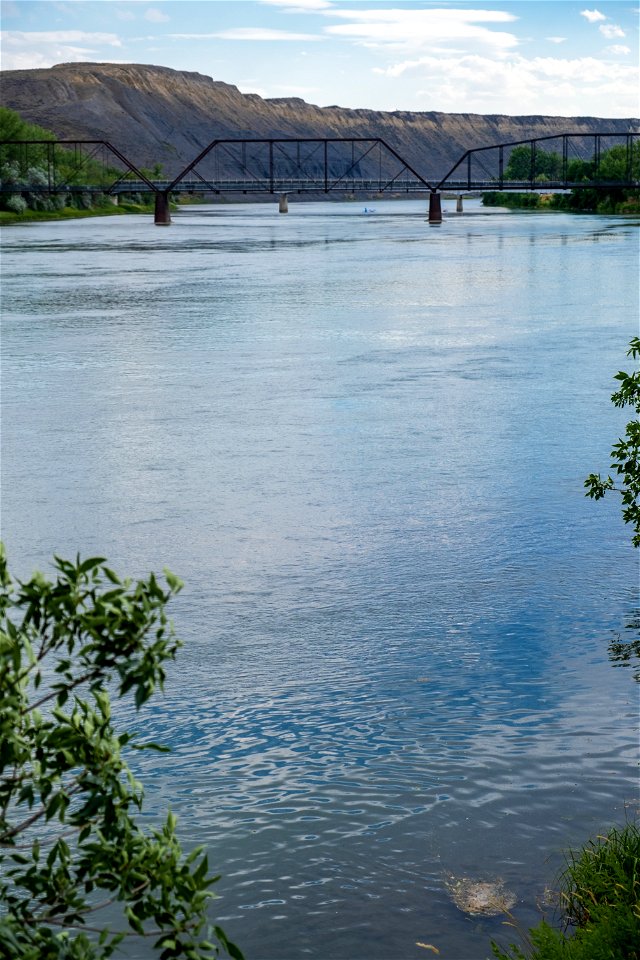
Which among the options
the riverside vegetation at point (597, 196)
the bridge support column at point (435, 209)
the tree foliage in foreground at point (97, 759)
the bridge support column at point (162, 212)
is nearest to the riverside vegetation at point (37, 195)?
the bridge support column at point (162, 212)

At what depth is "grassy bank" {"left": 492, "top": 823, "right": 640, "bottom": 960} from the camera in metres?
6.48

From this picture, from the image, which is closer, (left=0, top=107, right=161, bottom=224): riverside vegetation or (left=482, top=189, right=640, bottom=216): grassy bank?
(left=0, top=107, right=161, bottom=224): riverside vegetation

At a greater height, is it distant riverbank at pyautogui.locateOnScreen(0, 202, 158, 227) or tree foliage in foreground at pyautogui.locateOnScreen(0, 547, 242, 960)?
distant riverbank at pyautogui.locateOnScreen(0, 202, 158, 227)

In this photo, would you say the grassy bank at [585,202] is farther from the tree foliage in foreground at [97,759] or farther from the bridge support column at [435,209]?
the tree foliage in foreground at [97,759]

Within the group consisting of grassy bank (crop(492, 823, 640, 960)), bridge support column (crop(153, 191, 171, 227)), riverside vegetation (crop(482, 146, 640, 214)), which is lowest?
Answer: grassy bank (crop(492, 823, 640, 960))

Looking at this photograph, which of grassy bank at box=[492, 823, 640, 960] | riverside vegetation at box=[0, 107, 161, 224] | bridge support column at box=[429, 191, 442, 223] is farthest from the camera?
bridge support column at box=[429, 191, 442, 223]

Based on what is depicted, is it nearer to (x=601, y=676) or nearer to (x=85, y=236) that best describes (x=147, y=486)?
(x=601, y=676)

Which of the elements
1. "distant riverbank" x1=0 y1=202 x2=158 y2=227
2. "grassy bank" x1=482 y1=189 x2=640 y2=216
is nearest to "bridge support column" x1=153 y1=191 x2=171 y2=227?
"distant riverbank" x1=0 y1=202 x2=158 y2=227

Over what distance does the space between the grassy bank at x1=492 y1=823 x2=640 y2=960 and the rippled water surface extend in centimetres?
24

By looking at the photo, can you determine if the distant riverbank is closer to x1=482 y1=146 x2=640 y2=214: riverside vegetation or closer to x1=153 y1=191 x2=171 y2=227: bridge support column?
x1=153 y1=191 x2=171 y2=227: bridge support column

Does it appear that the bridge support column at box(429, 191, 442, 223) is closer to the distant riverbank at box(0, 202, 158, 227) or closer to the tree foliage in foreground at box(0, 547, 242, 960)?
the distant riverbank at box(0, 202, 158, 227)

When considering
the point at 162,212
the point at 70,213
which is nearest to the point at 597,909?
the point at 162,212

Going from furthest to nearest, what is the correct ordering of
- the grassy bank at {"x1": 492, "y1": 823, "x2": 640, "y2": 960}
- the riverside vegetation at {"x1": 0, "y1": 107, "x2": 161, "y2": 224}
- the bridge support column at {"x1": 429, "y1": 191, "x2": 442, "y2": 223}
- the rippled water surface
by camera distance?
the bridge support column at {"x1": 429, "y1": 191, "x2": 442, "y2": 223}, the riverside vegetation at {"x1": 0, "y1": 107, "x2": 161, "y2": 224}, the rippled water surface, the grassy bank at {"x1": 492, "y1": 823, "x2": 640, "y2": 960}

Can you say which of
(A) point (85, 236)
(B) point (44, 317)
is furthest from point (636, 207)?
(B) point (44, 317)
